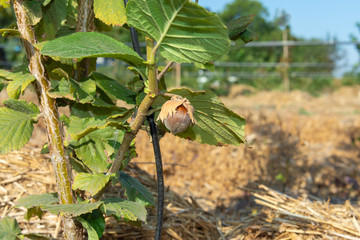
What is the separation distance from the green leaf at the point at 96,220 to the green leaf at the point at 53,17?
0.49 m

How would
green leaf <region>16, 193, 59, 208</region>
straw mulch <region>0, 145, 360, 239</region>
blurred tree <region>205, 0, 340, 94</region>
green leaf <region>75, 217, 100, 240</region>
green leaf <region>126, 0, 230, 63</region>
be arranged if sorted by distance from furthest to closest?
blurred tree <region>205, 0, 340, 94</region>, straw mulch <region>0, 145, 360, 239</region>, green leaf <region>16, 193, 59, 208</region>, green leaf <region>75, 217, 100, 240</region>, green leaf <region>126, 0, 230, 63</region>

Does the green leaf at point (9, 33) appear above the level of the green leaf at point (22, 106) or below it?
above

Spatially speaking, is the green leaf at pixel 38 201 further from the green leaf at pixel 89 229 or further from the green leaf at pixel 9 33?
the green leaf at pixel 9 33

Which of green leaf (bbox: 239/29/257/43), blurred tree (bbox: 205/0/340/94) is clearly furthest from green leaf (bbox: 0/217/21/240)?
blurred tree (bbox: 205/0/340/94)

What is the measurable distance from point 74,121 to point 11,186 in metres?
0.96

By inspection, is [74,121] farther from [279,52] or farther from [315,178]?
[279,52]

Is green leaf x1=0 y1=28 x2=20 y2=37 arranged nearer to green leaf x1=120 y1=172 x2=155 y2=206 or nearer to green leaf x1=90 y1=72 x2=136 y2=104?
green leaf x1=90 y1=72 x2=136 y2=104

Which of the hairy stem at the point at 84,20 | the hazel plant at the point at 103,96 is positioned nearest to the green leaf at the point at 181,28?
the hazel plant at the point at 103,96

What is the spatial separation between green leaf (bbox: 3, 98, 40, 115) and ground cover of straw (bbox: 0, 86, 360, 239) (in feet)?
1.52

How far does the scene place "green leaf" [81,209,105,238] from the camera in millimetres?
898

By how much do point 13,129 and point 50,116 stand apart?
9 centimetres

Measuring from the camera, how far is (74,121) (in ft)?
2.96

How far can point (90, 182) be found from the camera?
0.84 metres

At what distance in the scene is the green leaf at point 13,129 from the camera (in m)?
0.89
